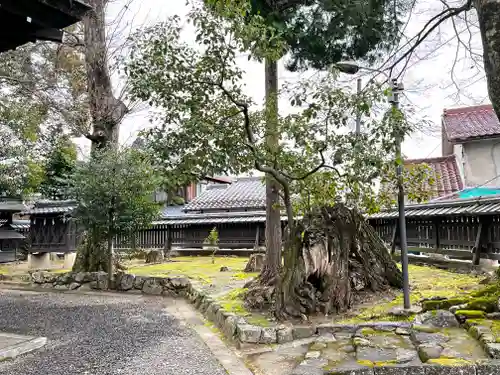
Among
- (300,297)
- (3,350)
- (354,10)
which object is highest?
(354,10)

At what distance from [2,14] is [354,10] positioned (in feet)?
15.7

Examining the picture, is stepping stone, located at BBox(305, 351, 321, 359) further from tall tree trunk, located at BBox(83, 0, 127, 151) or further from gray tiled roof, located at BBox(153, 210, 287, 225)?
Result: gray tiled roof, located at BBox(153, 210, 287, 225)

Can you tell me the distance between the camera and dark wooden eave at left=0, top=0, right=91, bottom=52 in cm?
480

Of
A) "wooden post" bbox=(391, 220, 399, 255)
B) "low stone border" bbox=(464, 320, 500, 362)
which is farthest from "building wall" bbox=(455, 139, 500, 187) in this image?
"low stone border" bbox=(464, 320, 500, 362)

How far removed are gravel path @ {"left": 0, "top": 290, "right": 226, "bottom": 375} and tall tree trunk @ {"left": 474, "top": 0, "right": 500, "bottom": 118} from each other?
4.05 metres

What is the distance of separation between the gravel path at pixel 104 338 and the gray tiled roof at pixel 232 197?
469 inches

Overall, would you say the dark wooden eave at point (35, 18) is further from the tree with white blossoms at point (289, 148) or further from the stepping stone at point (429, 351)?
→ the stepping stone at point (429, 351)

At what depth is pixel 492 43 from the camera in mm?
4129

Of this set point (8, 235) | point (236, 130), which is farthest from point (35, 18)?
point (8, 235)

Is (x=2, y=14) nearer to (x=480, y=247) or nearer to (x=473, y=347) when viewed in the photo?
(x=473, y=347)

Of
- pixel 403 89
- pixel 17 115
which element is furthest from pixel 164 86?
pixel 17 115

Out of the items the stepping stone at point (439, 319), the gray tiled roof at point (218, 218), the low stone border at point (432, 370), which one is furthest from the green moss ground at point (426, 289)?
the gray tiled roof at point (218, 218)

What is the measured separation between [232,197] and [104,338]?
17045mm

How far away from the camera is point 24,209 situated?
680 inches
